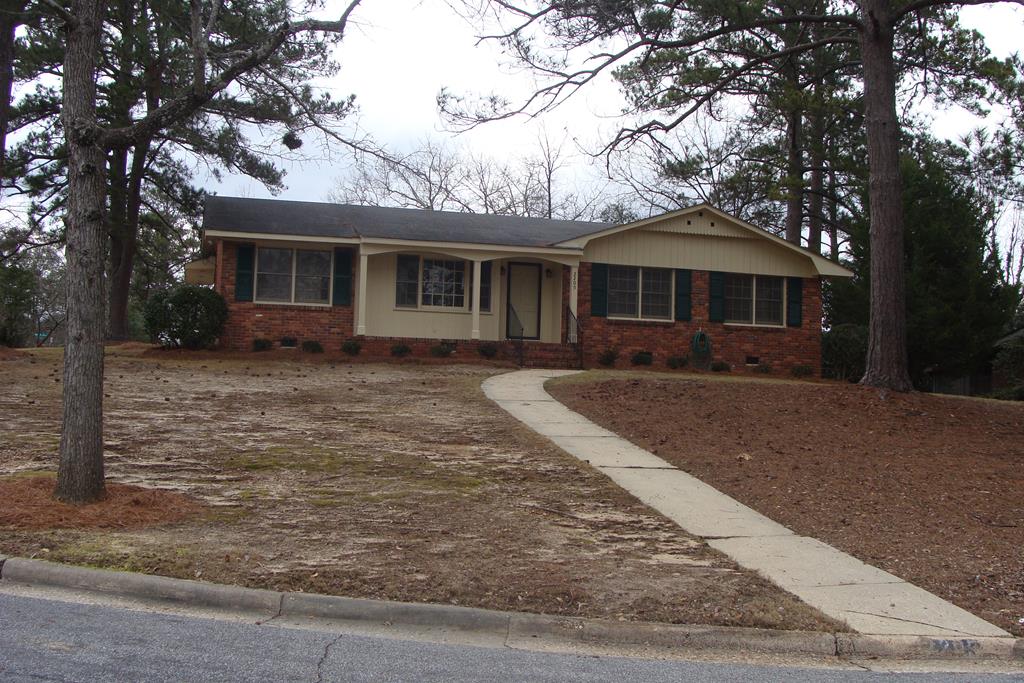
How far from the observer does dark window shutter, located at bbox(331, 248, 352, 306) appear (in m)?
21.5

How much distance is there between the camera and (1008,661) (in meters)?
4.85

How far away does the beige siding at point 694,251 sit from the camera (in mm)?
22375

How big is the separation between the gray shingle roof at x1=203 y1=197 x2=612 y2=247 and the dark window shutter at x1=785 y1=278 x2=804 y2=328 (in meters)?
5.26

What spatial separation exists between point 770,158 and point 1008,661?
28.3 m

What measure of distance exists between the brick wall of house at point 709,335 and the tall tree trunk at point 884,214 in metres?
7.85

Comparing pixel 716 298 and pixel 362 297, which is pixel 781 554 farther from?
pixel 716 298

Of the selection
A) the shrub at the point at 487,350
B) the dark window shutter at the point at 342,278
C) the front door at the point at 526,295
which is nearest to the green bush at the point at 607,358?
the front door at the point at 526,295

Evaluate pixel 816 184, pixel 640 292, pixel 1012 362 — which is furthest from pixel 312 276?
pixel 816 184

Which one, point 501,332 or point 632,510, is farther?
point 501,332

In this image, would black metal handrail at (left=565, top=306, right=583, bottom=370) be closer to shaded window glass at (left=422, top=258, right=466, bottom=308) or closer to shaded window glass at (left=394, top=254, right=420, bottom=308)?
shaded window glass at (left=422, top=258, right=466, bottom=308)

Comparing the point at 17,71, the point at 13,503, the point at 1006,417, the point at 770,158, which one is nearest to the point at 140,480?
the point at 13,503

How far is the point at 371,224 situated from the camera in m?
22.7

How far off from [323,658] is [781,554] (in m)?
3.58

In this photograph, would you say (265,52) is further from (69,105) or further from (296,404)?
(296,404)
